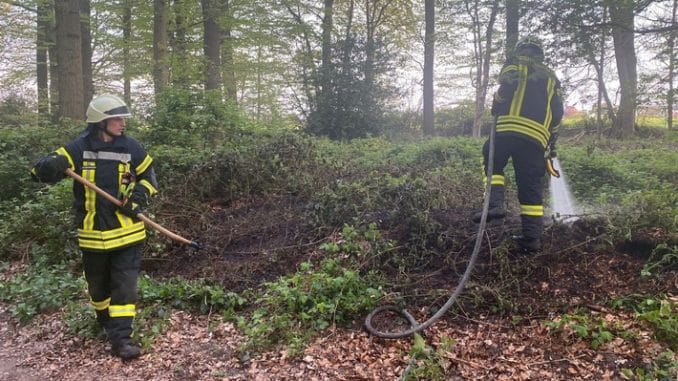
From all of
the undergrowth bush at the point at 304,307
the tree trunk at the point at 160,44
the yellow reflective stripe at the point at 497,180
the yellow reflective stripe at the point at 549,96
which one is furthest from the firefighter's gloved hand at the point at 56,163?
the tree trunk at the point at 160,44

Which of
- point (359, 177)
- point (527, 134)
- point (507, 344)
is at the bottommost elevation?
point (507, 344)

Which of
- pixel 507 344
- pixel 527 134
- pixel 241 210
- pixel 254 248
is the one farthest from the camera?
pixel 241 210

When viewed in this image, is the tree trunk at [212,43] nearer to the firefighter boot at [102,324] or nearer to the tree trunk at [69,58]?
the tree trunk at [69,58]

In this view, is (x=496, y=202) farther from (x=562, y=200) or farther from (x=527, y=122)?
(x=562, y=200)

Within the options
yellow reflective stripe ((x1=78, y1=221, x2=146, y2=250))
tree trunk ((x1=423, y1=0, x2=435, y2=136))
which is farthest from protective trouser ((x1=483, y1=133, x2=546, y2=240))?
tree trunk ((x1=423, y1=0, x2=435, y2=136))

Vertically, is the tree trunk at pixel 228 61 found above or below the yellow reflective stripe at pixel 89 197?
above

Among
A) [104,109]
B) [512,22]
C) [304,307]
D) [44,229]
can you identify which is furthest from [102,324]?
[512,22]

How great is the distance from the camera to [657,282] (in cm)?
421

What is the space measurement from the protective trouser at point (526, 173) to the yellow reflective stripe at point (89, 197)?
4.05m

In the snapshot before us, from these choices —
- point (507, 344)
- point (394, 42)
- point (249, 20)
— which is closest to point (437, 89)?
point (394, 42)

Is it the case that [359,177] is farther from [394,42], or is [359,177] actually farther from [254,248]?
[394,42]

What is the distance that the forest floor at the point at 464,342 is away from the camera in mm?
3606

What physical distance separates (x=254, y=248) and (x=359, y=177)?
2.37m

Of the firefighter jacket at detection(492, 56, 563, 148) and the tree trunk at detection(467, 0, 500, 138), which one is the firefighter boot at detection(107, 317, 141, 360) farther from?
the tree trunk at detection(467, 0, 500, 138)
